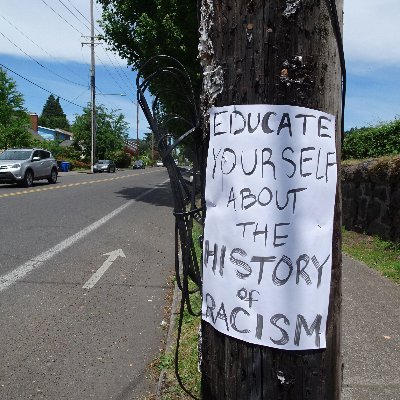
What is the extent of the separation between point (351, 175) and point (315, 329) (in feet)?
29.1

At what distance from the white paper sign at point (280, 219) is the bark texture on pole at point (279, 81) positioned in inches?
1.9

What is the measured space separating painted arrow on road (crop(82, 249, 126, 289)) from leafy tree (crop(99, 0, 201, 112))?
22.8ft

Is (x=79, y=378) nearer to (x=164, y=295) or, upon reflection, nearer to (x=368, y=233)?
(x=164, y=295)

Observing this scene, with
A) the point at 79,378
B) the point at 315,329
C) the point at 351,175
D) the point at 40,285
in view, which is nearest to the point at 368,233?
the point at 351,175

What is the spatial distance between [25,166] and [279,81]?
20.8 m

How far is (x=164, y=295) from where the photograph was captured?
6066 millimetres

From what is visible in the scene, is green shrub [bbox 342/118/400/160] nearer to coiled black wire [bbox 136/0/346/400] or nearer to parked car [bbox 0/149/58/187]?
coiled black wire [bbox 136/0/346/400]

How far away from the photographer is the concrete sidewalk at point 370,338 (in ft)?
11.7

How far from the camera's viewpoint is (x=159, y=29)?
47.3 ft

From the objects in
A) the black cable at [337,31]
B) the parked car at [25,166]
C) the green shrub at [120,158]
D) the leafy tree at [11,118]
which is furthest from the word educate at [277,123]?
the green shrub at [120,158]

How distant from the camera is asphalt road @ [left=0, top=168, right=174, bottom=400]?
3812mm

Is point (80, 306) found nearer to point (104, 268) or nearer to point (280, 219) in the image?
point (104, 268)

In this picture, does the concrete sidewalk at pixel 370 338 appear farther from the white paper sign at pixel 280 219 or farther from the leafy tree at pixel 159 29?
the leafy tree at pixel 159 29

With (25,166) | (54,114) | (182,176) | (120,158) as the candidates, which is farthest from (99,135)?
(54,114)
